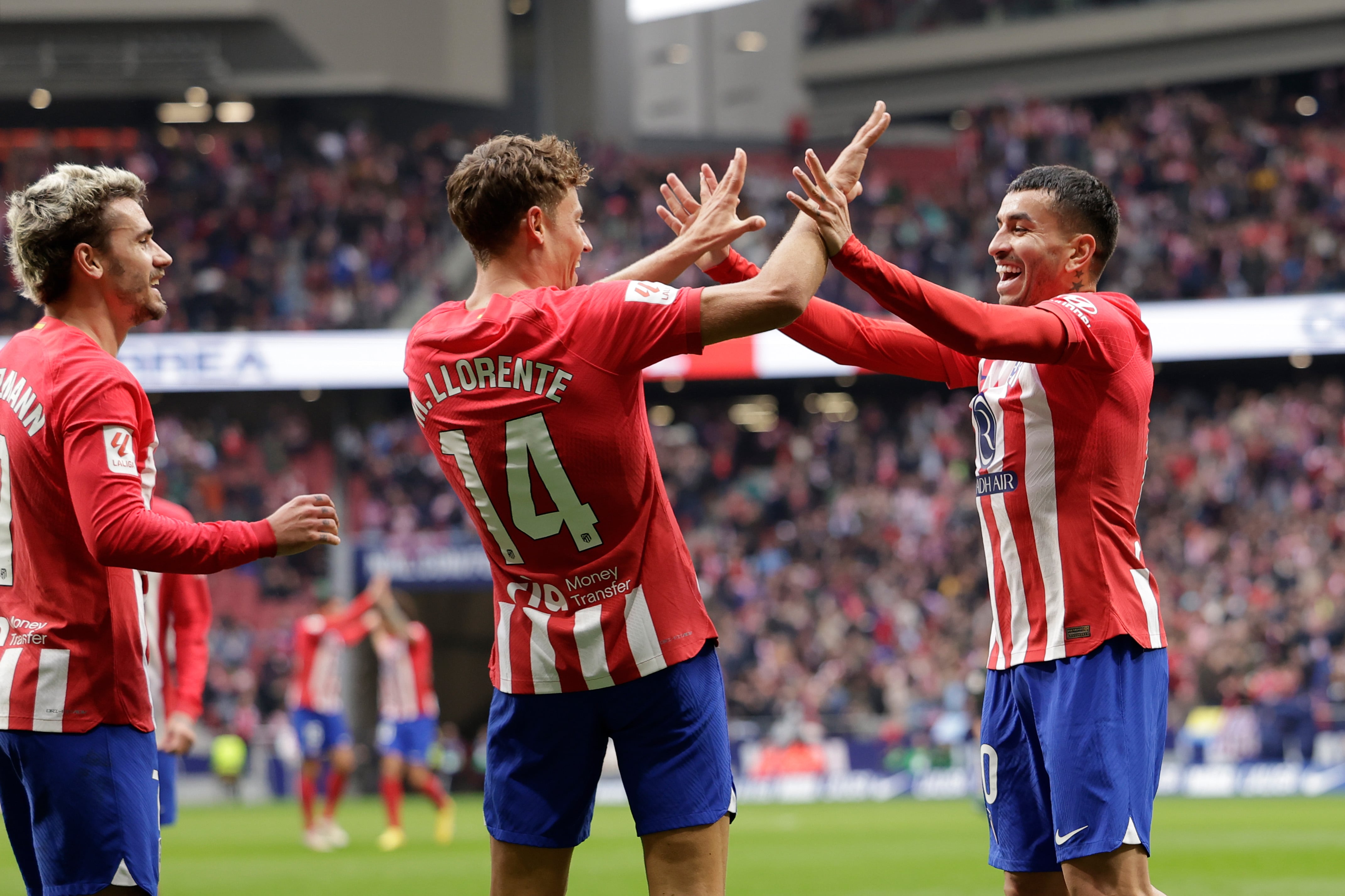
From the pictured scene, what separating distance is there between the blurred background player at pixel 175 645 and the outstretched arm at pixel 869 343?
3.11 m

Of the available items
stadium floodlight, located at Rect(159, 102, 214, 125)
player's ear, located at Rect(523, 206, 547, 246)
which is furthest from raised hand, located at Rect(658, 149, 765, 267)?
stadium floodlight, located at Rect(159, 102, 214, 125)

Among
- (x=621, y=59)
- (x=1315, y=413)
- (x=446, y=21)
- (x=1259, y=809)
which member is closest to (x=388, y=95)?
(x=446, y=21)

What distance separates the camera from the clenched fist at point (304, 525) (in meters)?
3.60

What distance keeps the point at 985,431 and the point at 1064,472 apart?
0.31m

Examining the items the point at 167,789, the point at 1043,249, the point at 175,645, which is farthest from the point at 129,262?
the point at 167,789

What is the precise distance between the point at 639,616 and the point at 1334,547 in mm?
20863

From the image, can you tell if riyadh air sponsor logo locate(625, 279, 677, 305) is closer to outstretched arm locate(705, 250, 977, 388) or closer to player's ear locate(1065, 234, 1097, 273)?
outstretched arm locate(705, 250, 977, 388)

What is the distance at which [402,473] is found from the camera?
1019 inches

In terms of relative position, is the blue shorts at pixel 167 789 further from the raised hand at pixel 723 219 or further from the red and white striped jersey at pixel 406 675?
the red and white striped jersey at pixel 406 675

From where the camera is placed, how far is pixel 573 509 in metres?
3.59

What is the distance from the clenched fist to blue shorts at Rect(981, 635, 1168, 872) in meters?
2.01

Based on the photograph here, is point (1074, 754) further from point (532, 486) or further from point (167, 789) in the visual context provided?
point (167, 789)

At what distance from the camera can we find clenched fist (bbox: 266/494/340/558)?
3596 millimetres

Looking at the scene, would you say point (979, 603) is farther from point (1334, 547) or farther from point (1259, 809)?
point (1259, 809)
